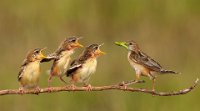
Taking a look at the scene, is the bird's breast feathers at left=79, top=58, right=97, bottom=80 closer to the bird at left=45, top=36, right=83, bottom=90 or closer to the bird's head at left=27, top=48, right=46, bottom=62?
the bird at left=45, top=36, right=83, bottom=90

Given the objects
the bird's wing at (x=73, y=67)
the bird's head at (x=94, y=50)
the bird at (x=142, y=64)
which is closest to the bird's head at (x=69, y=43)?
the bird's head at (x=94, y=50)

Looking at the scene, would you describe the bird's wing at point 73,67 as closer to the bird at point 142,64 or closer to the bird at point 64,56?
the bird at point 64,56

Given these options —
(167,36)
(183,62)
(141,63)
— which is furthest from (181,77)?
(141,63)

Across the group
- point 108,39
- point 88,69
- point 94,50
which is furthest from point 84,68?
point 108,39

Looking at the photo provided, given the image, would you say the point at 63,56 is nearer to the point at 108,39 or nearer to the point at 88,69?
the point at 88,69

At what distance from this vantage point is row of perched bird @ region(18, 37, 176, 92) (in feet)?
22.4

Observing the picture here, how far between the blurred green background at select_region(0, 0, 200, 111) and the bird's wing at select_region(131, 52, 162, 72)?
9.54ft

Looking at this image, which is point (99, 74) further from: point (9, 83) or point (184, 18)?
point (184, 18)

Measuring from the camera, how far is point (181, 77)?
10969 mm

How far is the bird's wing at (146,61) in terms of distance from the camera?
7.04 metres

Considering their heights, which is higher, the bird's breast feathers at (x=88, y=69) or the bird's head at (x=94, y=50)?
the bird's head at (x=94, y=50)

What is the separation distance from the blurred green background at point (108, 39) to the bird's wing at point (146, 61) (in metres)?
2.91

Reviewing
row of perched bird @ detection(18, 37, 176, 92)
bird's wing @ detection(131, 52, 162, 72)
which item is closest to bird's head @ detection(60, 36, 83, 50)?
row of perched bird @ detection(18, 37, 176, 92)

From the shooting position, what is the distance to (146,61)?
23.6 ft
